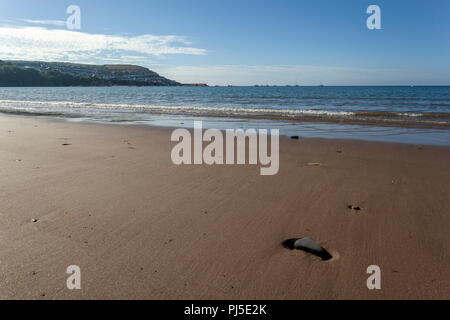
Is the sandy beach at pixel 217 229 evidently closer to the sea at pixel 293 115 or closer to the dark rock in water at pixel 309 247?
the dark rock in water at pixel 309 247

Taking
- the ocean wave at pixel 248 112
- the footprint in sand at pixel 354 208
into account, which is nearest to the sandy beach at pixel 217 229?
the footprint in sand at pixel 354 208

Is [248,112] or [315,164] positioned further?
[248,112]

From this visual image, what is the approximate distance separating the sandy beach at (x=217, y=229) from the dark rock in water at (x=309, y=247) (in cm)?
8

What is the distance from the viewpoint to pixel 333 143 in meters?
9.30

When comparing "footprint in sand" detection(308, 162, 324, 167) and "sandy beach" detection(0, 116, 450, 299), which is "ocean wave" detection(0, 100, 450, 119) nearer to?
"footprint in sand" detection(308, 162, 324, 167)

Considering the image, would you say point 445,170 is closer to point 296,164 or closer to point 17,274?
point 296,164

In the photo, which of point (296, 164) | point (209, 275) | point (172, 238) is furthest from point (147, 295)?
point (296, 164)

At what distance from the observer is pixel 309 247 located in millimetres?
3043

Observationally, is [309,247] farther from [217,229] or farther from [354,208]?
[354,208]

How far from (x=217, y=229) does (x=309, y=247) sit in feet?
3.15

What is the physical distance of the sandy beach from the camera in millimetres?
2537

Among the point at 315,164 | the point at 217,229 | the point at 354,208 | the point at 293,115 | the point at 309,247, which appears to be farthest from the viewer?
the point at 293,115

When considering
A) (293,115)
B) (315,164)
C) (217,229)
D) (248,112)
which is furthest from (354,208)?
(248,112)

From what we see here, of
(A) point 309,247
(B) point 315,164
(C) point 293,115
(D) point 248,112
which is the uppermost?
(D) point 248,112
